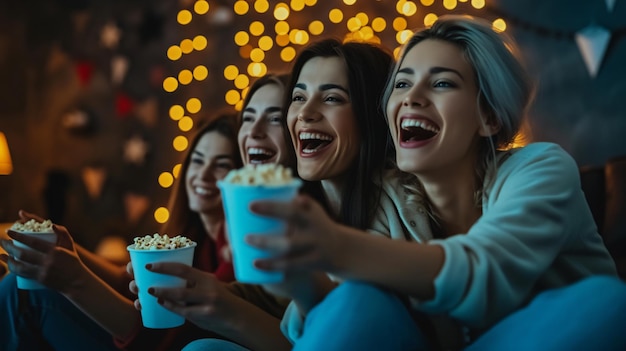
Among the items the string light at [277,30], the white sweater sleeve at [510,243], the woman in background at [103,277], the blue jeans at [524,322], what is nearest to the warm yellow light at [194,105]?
the string light at [277,30]

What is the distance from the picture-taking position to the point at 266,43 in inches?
143

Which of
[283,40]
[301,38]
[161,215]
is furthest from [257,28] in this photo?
[161,215]

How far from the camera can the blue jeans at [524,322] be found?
0.85 metres

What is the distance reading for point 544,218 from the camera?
3.14 ft

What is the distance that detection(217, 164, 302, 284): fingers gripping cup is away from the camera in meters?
0.75

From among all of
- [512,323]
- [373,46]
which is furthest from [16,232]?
[512,323]

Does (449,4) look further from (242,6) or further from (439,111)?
(439,111)

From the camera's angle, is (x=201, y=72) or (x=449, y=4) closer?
(x=449, y=4)

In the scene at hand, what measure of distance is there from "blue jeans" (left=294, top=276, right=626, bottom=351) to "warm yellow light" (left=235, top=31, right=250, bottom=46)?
3031 millimetres

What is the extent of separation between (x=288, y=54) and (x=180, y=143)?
880 mm

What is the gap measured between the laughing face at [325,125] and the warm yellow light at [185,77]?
257 centimetres

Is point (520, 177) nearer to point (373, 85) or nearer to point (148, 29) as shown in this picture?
point (373, 85)

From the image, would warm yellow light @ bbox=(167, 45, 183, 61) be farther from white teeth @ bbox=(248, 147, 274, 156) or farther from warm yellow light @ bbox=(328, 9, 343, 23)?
white teeth @ bbox=(248, 147, 274, 156)

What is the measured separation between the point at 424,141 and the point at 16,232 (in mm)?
864
